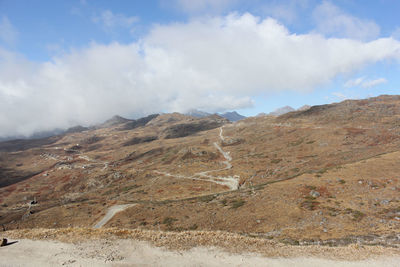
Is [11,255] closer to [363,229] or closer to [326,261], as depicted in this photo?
[326,261]

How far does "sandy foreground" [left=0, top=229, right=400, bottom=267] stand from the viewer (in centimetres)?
1867

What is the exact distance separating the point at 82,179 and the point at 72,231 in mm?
126797

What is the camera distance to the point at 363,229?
95.3 feet

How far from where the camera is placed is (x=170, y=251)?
20422 millimetres

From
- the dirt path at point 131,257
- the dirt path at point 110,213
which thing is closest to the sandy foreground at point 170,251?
the dirt path at point 131,257

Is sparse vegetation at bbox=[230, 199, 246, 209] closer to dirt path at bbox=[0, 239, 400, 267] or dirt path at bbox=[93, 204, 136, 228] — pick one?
dirt path at bbox=[0, 239, 400, 267]

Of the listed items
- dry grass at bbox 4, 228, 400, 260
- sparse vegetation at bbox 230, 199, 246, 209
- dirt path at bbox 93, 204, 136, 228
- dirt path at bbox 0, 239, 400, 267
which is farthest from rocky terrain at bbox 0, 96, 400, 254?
dirt path at bbox 0, 239, 400, 267

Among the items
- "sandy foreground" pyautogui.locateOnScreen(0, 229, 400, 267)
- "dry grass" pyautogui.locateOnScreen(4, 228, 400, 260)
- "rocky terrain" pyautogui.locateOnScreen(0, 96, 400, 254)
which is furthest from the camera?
"rocky terrain" pyautogui.locateOnScreen(0, 96, 400, 254)

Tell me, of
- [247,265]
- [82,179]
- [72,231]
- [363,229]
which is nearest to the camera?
[247,265]

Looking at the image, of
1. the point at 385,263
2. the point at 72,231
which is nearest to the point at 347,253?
the point at 385,263

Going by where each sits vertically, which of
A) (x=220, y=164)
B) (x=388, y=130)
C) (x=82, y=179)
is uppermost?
(x=388, y=130)

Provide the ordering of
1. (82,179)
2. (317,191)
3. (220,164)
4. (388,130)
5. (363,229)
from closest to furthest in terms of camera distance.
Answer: (363,229)
(317,191)
(388,130)
(220,164)
(82,179)

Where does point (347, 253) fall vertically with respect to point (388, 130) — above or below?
below

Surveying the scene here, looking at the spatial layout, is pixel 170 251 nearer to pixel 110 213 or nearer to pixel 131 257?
pixel 131 257
